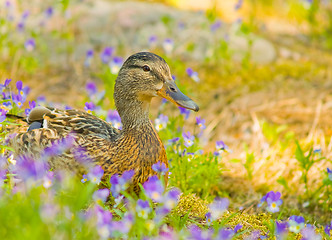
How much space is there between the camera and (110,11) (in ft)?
27.6

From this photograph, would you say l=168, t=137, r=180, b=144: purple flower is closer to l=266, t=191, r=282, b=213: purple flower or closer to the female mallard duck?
the female mallard duck

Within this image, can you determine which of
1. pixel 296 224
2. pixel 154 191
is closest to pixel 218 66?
pixel 296 224

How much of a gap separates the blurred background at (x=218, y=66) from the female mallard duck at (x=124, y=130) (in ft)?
3.17

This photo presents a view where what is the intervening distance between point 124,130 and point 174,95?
47 centimetres

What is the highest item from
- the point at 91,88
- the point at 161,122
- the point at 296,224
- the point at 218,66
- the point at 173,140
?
the point at 218,66

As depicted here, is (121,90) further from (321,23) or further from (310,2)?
(321,23)

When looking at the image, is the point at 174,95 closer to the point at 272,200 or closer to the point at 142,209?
the point at 272,200

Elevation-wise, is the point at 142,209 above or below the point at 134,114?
below

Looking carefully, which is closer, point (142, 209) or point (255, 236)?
point (142, 209)

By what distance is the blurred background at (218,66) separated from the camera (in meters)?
4.98

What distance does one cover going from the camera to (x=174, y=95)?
11.9ft

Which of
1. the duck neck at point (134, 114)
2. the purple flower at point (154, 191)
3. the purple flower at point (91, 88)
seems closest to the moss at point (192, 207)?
the duck neck at point (134, 114)

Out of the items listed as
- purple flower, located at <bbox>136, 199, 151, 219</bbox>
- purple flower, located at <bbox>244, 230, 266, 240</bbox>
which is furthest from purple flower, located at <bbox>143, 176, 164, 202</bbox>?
purple flower, located at <bbox>244, 230, 266, 240</bbox>

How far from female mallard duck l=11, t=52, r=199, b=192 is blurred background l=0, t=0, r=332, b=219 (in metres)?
0.96
